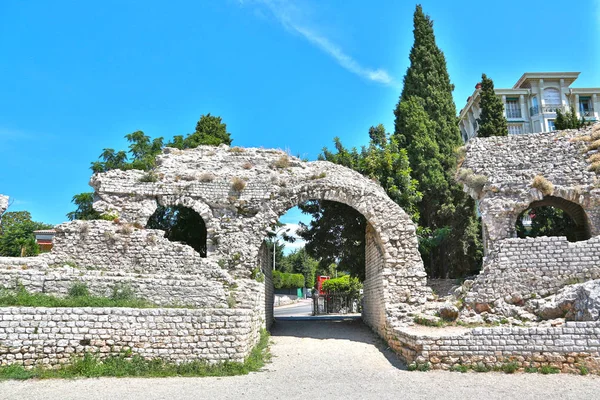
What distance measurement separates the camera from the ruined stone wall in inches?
542

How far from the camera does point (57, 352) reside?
27.9 ft

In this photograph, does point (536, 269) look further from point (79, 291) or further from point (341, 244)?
point (79, 291)

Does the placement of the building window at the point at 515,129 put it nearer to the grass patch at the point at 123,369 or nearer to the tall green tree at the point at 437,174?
the tall green tree at the point at 437,174

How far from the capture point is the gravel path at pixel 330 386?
7.23 meters

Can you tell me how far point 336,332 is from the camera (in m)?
15.3

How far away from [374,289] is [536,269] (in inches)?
204

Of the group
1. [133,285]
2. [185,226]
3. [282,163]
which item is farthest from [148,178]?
[133,285]

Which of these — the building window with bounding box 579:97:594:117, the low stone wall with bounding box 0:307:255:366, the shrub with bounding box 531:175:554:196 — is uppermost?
the building window with bounding box 579:97:594:117

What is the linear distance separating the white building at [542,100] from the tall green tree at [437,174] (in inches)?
646

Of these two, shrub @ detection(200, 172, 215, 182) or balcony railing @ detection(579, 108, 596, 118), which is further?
balcony railing @ detection(579, 108, 596, 118)

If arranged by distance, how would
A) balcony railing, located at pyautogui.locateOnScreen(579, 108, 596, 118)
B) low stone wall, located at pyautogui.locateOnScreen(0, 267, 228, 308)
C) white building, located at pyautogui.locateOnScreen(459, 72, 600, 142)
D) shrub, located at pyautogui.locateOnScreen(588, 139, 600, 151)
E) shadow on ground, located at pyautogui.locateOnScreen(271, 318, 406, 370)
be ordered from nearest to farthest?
low stone wall, located at pyautogui.locateOnScreen(0, 267, 228, 308)
shadow on ground, located at pyautogui.locateOnScreen(271, 318, 406, 370)
shrub, located at pyautogui.locateOnScreen(588, 139, 600, 151)
white building, located at pyautogui.locateOnScreen(459, 72, 600, 142)
balcony railing, located at pyautogui.locateOnScreen(579, 108, 596, 118)

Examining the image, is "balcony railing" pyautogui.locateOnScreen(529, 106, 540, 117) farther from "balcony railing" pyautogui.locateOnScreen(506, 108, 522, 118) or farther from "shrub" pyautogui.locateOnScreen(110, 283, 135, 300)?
"shrub" pyautogui.locateOnScreen(110, 283, 135, 300)

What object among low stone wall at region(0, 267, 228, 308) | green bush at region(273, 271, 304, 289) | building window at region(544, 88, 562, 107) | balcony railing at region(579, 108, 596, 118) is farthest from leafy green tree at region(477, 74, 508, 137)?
green bush at region(273, 271, 304, 289)

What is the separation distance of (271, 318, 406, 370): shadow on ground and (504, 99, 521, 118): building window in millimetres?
30200
